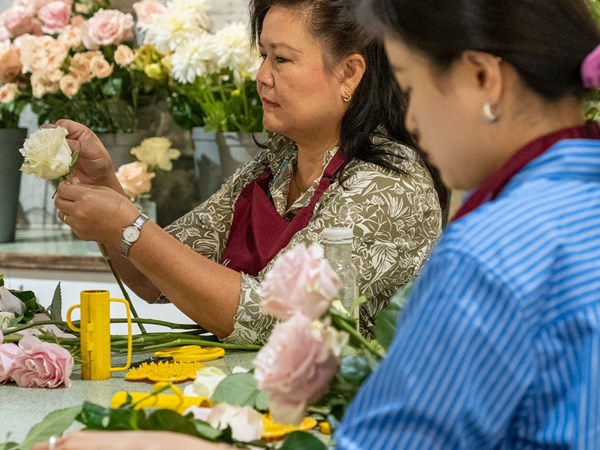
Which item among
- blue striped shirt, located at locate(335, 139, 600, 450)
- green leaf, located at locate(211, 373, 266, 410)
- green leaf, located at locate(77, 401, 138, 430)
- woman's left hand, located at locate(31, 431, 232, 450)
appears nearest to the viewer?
blue striped shirt, located at locate(335, 139, 600, 450)

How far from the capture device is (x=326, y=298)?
84 cm

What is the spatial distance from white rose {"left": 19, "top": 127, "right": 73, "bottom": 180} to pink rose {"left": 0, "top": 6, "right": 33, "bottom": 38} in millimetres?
1694

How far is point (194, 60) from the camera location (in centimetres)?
277

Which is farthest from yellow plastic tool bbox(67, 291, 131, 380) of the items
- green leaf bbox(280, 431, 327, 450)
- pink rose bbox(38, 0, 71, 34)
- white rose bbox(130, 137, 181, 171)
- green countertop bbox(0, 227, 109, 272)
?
pink rose bbox(38, 0, 71, 34)

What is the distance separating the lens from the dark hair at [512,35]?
83cm

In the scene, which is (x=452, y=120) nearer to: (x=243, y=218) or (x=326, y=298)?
(x=326, y=298)

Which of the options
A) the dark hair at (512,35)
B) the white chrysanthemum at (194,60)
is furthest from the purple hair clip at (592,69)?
the white chrysanthemum at (194,60)

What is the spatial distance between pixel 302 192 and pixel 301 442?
3.60 feet

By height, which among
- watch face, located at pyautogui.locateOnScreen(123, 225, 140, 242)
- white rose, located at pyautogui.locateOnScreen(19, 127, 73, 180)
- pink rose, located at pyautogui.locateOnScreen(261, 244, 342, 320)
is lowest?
watch face, located at pyautogui.locateOnScreen(123, 225, 140, 242)

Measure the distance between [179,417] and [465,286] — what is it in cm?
30

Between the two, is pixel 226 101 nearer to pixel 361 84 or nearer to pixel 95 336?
pixel 361 84

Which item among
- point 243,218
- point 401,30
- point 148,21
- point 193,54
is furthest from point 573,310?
point 148,21

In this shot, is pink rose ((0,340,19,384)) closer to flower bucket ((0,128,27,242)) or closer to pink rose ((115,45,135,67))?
pink rose ((115,45,135,67))

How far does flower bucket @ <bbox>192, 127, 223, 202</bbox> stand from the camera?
293 centimetres
